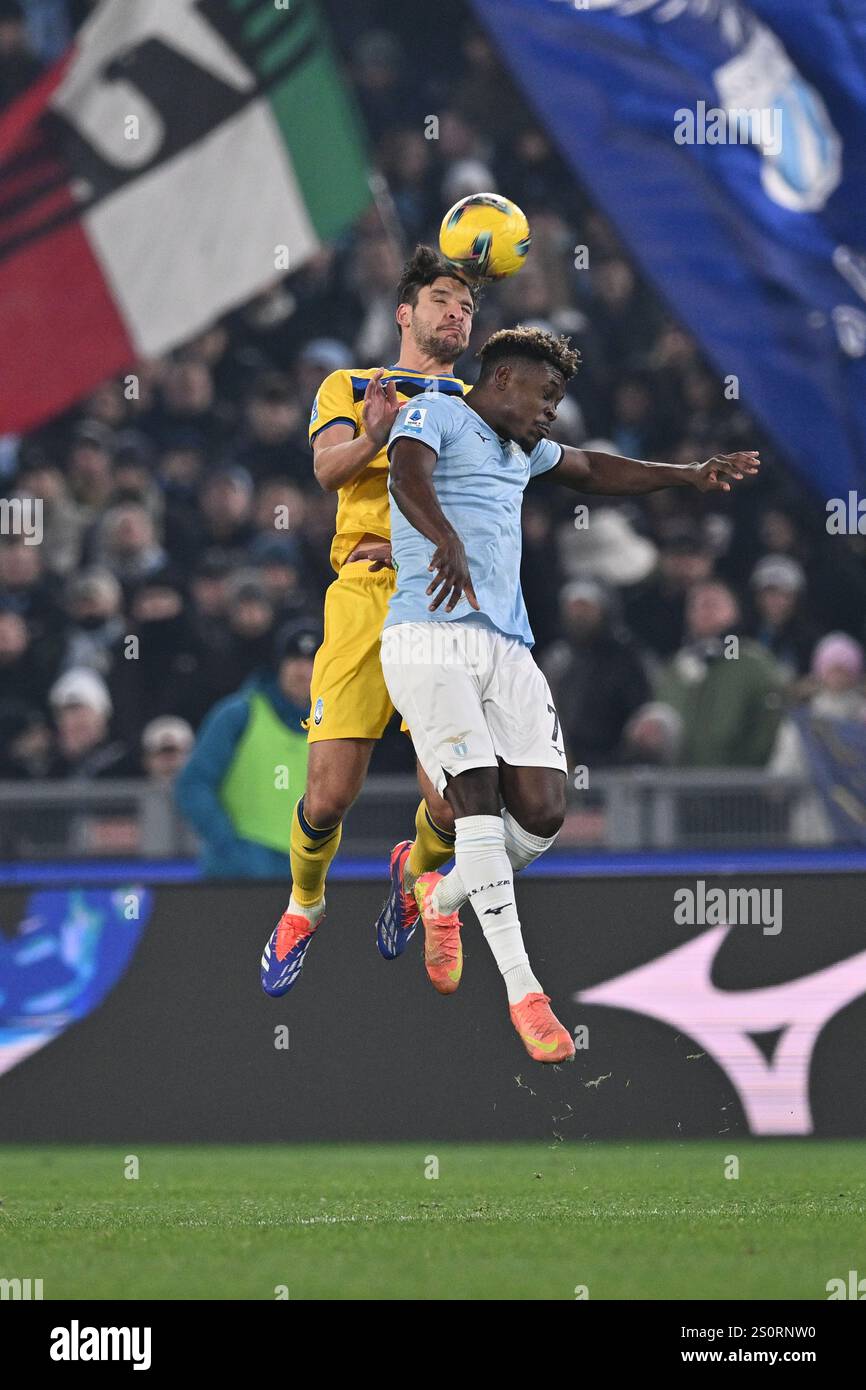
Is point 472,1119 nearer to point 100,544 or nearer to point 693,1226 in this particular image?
point 693,1226

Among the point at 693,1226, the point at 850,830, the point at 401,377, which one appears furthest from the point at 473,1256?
the point at 850,830

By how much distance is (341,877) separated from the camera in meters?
9.67

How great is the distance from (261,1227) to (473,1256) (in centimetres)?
99

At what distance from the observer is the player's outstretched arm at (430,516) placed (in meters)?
6.25

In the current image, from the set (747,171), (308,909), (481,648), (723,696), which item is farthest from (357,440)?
(747,171)

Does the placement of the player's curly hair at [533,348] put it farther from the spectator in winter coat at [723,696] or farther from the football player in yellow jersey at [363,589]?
the spectator in winter coat at [723,696]

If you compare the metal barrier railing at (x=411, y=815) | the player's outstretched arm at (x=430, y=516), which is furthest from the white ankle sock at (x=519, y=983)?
the metal barrier railing at (x=411, y=815)

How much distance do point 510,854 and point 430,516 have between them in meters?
1.24

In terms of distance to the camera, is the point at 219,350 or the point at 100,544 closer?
the point at 100,544

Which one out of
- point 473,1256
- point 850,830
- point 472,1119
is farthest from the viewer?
point 850,830

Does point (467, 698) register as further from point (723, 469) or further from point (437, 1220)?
point (437, 1220)

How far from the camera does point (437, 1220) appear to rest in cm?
661

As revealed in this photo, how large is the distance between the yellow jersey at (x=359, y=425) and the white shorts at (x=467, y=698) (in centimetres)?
61

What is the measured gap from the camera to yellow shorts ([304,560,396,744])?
7.12 m
